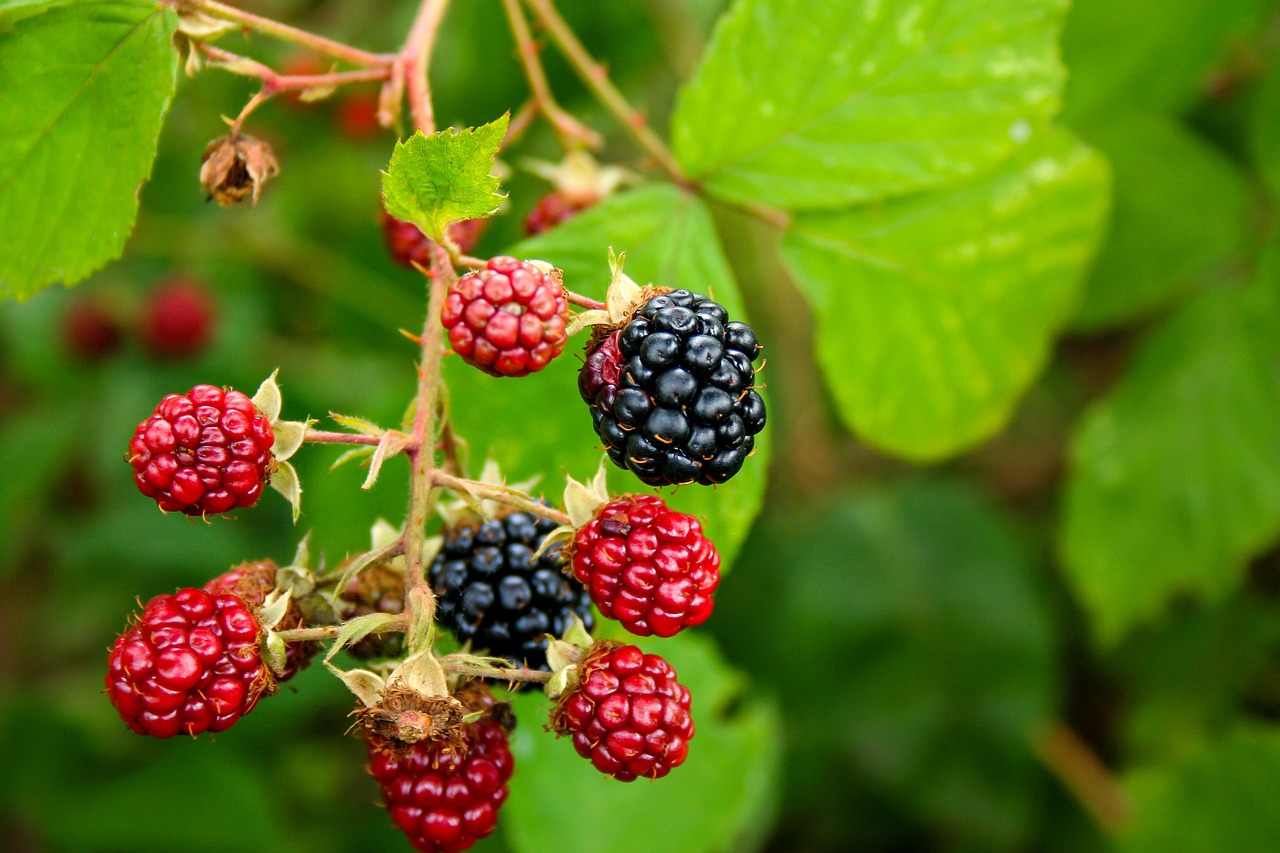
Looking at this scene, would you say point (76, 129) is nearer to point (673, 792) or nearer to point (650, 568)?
point (650, 568)

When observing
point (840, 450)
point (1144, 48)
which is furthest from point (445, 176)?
point (840, 450)

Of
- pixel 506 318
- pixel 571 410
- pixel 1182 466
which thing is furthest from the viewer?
pixel 1182 466

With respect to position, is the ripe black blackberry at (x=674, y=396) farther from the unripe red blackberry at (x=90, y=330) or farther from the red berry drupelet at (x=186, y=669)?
the unripe red blackberry at (x=90, y=330)

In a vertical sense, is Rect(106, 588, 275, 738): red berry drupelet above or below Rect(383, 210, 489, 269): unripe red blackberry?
below

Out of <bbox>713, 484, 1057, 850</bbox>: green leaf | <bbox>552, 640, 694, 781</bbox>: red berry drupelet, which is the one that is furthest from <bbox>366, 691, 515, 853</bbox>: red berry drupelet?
<bbox>713, 484, 1057, 850</bbox>: green leaf

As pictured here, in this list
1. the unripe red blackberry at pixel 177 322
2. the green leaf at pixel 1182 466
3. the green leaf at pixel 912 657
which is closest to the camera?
the green leaf at pixel 1182 466

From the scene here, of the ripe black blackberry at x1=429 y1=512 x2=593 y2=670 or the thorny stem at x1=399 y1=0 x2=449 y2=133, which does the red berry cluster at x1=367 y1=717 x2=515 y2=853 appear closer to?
the ripe black blackberry at x1=429 y1=512 x2=593 y2=670

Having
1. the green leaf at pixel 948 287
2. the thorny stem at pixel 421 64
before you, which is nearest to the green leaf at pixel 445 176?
the thorny stem at pixel 421 64
